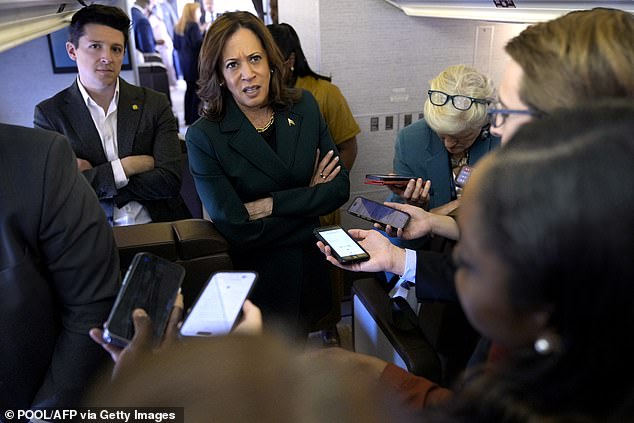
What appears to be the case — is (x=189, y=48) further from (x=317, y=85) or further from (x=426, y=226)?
(x=426, y=226)

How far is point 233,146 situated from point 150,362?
1.68 meters

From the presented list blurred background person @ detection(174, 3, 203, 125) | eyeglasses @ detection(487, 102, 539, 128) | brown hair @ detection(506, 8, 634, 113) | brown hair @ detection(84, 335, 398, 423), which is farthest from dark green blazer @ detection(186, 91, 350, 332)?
blurred background person @ detection(174, 3, 203, 125)

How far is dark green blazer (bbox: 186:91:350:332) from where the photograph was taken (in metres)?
2.16

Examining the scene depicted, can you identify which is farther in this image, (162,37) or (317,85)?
(162,37)

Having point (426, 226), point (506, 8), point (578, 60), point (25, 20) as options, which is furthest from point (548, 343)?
point (25, 20)

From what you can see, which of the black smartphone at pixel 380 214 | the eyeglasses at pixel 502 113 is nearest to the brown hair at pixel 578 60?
the eyeglasses at pixel 502 113

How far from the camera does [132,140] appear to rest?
2.48m

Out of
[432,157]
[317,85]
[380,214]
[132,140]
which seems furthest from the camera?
[317,85]

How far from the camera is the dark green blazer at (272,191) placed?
84.9 inches

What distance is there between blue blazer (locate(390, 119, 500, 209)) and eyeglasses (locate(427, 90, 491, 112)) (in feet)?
0.68

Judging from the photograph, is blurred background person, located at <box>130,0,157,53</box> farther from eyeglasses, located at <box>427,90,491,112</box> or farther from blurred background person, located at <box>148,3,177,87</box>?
eyeglasses, located at <box>427,90,491,112</box>

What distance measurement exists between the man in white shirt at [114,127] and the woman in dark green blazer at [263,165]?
399 millimetres

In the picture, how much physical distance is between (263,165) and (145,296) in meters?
1.09

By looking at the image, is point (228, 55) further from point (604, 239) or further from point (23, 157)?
point (604, 239)
